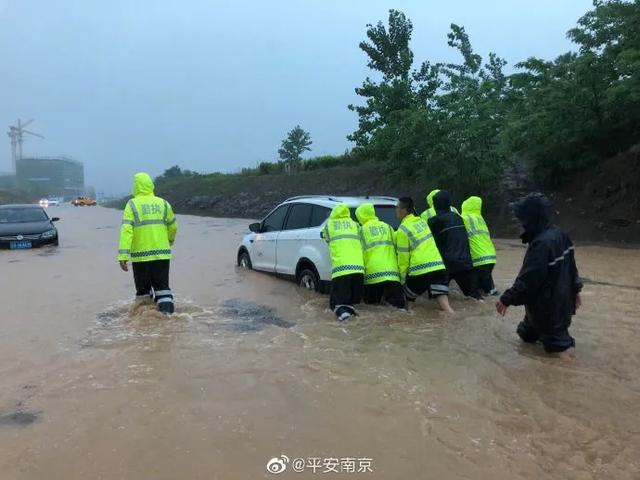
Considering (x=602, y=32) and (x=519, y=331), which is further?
(x=602, y=32)

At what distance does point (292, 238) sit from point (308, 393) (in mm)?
4212

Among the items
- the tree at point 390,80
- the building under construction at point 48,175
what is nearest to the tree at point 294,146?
the tree at point 390,80

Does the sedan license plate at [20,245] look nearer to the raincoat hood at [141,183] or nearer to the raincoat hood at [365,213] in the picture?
the raincoat hood at [141,183]

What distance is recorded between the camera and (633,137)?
1662 centimetres

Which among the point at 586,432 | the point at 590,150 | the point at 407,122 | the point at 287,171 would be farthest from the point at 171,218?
the point at 287,171

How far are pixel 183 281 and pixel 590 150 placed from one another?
12.9 m

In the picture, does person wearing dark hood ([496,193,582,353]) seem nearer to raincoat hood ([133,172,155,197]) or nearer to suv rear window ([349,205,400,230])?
suv rear window ([349,205,400,230])

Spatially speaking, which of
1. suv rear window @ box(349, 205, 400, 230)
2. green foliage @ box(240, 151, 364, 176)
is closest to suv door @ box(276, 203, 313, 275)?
suv rear window @ box(349, 205, 400, 230)

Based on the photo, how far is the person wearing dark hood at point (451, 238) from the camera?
24.7 ft

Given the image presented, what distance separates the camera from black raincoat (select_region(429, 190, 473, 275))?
24.7 feet

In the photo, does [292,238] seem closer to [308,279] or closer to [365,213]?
[308,279]

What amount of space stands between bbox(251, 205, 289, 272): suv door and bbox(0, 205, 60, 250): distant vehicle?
809cm

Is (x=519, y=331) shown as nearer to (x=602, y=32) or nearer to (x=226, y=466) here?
(x=226, y=466)

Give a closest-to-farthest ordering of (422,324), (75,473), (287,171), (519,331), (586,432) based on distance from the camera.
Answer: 1. (75,473)
2. (586,432)
3. (519,331)
4. (422,324)
5. (287,171)
